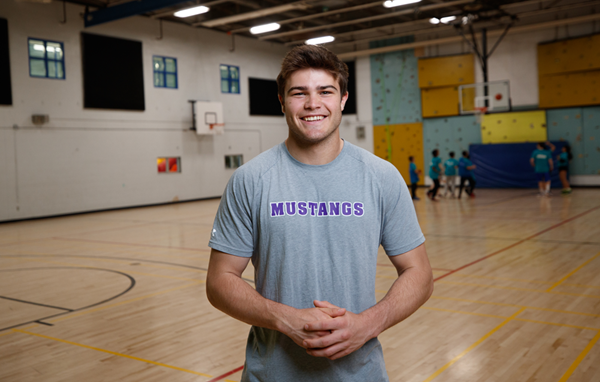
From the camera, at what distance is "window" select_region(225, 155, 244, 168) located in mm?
23203

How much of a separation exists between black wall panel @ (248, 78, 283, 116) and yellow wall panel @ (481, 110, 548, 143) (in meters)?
9.51

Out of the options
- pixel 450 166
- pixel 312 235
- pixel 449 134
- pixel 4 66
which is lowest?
pixel 450 166

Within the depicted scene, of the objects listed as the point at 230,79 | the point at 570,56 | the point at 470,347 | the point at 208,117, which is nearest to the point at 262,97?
the point at 230,79

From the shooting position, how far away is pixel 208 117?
21609 millimetres

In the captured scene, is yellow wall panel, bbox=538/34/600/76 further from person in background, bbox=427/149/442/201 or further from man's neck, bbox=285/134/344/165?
man's neck, bbox=285/134/344/165

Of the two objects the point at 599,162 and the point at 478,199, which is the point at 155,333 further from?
the point at 599,162

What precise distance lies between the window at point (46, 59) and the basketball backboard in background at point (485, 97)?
51.2 ft

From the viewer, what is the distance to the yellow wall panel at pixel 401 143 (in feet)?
80.9

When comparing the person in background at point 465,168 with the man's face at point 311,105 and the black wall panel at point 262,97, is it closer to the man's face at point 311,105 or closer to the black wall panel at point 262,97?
the black wall panel at point 262,97

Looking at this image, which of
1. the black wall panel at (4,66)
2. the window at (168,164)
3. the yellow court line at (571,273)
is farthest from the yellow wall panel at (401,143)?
the yellow court line at (571,273)

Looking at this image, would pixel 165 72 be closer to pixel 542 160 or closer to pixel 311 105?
pixel 542 160

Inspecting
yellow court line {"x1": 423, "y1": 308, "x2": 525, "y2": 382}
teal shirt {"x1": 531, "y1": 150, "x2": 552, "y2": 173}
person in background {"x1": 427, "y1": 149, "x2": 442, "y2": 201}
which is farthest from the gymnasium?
teal shirt {"x1": 531, "y1": 150, "x2": 552, "y2": 173}

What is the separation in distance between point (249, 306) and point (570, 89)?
22.3 m

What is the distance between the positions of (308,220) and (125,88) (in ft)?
61.4
